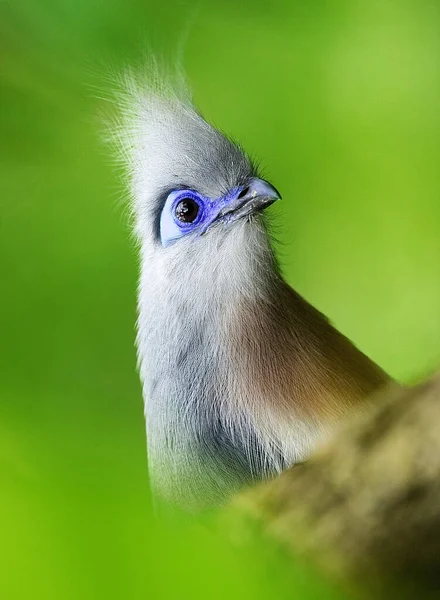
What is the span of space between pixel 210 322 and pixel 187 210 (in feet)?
0.59

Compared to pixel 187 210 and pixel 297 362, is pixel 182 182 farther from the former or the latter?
pixel 297 362

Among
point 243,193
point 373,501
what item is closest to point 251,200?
point 243,193

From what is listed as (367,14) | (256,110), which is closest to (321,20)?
(367,14)

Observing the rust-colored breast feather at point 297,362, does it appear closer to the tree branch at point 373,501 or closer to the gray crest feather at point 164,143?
the tree branch at point 373,501

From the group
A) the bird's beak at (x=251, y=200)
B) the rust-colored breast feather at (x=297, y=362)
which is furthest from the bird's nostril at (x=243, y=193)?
the rust-colored breast feather at (x=297, y=362)

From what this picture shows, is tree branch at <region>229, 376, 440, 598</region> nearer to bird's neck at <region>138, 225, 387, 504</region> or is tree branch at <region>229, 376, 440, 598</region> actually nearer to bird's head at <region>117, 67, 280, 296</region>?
bird's neck at <region>138, 225, 387, 504</region>

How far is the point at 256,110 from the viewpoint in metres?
0.98

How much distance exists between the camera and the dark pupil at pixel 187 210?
0.94 m

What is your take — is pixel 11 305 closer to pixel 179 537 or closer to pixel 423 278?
pixel 179 537

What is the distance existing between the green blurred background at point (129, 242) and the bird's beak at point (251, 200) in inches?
2.0

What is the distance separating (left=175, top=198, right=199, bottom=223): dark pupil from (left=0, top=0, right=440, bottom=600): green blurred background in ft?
0.30

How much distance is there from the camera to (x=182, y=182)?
3.11 feet

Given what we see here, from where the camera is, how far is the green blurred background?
0.91 m

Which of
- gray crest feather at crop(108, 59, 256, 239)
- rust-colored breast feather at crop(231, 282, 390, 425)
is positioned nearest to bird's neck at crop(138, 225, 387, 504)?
rust-colored breast feather at crop(231, 282, 390, 425)
